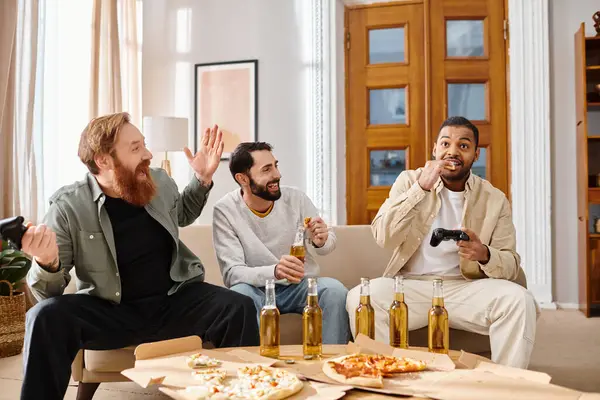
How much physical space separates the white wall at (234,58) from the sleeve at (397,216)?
2.71m

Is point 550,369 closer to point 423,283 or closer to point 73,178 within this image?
point 423,283

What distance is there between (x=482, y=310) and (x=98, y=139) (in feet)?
5.45

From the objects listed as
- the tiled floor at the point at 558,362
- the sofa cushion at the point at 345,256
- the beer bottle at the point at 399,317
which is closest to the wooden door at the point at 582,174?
the tiled floor at the point at 558,362

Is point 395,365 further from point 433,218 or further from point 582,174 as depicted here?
point 582,174

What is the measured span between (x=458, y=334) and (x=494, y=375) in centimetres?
96

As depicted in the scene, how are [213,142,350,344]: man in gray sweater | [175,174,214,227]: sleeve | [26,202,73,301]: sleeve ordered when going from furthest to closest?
[175,174,214,227]: sleeve
[213,142,350,344]: man in gray sweater
[26,202,73,301]: sleeve

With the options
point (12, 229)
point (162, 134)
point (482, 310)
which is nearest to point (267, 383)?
point (12, 229)

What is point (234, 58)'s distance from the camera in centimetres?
551

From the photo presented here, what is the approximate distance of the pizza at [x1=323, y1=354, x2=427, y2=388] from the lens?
4.79 feet

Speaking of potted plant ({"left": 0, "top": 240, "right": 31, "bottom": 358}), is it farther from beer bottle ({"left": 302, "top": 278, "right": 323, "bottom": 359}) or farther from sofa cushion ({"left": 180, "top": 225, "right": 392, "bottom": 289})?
beer bottle ({"left": 302, "top": 278, "right": 323, "bottom": 359})

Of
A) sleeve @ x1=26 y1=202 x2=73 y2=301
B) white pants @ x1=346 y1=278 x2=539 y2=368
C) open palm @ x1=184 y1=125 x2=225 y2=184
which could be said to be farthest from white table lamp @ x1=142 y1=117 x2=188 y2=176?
white pants @ x1=346 y1=278 x2=539 y2=368

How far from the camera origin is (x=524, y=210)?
4.86 meters

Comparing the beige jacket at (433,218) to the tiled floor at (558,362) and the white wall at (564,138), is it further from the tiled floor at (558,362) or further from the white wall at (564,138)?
the white wall at (564,138)

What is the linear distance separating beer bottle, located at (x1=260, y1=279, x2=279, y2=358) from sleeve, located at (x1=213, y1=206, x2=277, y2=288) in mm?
755
